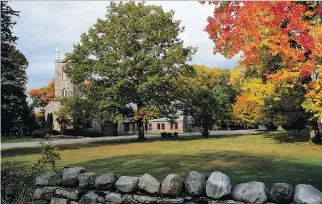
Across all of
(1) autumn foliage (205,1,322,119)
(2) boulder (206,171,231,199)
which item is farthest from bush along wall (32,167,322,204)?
(1) autumn foliage (205,1,322,119)

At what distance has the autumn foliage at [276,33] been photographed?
14.0 metres

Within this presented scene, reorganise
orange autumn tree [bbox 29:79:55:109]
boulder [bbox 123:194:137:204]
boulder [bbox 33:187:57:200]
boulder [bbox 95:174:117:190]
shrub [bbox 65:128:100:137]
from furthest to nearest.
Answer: orange autumn tree [bbox 29:79:55:109], shrub [bbox 65:128:100:137], boulder [bbox 33:187:57:200], boulder [bbox 95:174:117:190], boulder [bbox 123:194:137:204]

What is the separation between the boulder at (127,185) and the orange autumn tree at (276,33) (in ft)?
31.1

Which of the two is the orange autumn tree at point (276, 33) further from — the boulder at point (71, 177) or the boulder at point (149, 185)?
the boulder at point (149, 185)

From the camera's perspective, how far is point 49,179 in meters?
7.08

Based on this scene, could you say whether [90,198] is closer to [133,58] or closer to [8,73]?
[8,73]

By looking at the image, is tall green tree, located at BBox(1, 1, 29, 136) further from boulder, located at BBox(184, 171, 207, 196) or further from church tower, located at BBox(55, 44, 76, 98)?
church tower, located at BBox(55, 44, 76, 98)

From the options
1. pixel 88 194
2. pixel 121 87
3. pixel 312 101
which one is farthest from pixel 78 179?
pixel 121 87

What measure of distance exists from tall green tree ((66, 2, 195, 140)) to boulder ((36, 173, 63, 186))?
75.3 feet

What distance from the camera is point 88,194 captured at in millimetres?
6512

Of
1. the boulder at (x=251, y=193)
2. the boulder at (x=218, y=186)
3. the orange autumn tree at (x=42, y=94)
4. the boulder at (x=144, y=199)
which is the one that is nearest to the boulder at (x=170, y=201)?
the boulder at (x=144, y=199)

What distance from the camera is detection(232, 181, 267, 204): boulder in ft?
16.6

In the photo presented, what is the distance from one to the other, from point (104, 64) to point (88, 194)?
25.2 m

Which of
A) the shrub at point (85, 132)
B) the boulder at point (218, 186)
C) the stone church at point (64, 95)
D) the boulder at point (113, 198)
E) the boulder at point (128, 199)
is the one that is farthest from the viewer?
the stone church at point (64, 95)
